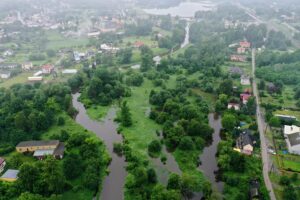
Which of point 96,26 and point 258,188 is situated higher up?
point 96,26

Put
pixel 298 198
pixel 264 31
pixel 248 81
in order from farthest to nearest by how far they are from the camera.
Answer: pixel 264 31, pixel 248 81, pixel 298 198

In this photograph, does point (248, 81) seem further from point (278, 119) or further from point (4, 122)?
point (4, 122)

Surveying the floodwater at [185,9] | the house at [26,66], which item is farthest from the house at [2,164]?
the floodwater at [185,9]

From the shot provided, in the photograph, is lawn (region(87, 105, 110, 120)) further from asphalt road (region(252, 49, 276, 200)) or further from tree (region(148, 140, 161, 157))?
asphalt road (region(252, 49, 276, 200))

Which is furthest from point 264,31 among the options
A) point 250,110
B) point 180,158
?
point 180,158

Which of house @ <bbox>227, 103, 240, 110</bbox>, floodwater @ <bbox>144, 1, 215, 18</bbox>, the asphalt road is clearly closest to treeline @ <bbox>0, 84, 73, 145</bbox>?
house @ <bbox>227, 103, 240, 110</bbox>

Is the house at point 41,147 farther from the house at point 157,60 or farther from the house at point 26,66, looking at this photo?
the house at point 157,60
